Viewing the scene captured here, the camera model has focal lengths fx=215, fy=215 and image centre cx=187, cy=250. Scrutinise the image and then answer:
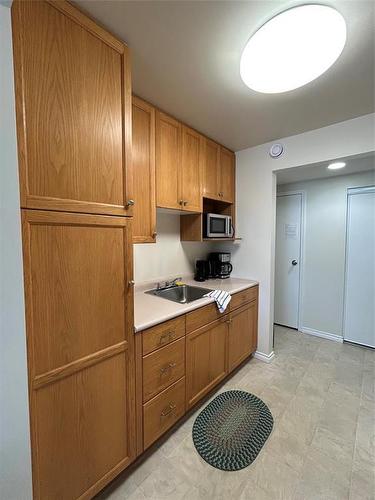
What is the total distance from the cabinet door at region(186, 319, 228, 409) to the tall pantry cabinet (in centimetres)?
51

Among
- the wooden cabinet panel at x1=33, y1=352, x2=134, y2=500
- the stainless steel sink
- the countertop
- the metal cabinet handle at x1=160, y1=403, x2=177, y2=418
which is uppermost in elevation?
the countertop

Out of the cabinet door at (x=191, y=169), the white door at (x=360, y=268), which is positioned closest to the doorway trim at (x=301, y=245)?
the white door at (x=360, y=268)

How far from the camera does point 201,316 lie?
5.42ft

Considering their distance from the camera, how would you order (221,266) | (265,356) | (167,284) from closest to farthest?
(167,284)
(265,356)
(221,266)

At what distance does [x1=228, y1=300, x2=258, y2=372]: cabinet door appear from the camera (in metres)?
2.04

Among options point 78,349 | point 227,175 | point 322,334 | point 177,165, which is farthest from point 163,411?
point 322,334

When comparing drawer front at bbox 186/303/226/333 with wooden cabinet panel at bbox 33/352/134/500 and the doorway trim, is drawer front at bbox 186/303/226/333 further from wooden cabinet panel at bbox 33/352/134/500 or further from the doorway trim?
the doorway trim

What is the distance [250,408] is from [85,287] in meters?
1.66

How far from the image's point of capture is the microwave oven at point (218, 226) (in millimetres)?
2193

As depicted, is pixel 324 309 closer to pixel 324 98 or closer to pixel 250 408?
pixel 250 408

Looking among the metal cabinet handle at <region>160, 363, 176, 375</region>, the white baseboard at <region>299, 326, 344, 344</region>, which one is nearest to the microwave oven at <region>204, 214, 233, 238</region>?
the metal cabinet handle at <region>160, 363, 176, 375</region>

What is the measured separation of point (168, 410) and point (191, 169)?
191 cm

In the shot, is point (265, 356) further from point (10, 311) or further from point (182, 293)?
point (10, 311)

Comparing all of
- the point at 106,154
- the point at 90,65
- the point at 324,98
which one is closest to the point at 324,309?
the point at 324,98
